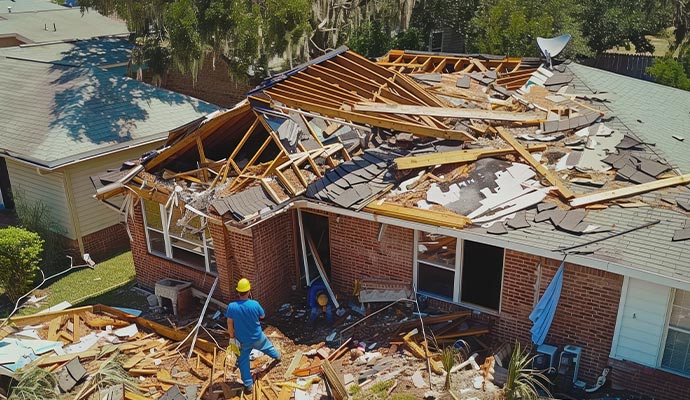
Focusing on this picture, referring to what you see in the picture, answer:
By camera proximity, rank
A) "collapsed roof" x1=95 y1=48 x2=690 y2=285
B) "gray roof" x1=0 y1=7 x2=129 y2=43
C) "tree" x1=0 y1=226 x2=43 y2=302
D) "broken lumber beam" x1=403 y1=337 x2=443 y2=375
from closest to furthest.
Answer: "collapsed roof" x1=95 y1=48 x2=690 y2=285 < "broken lumber beam" x1=403 y1=337 x2=443 y2=375 < "tree" x1=0 y1=226 x2=43 y2=302 < "gray roof" x1=0 y1=7 x2=129 y2=43

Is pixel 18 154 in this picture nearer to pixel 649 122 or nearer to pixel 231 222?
pixel 231 222

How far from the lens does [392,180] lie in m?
11.5

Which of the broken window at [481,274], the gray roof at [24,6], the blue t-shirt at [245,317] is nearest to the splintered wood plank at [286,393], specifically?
the blue t-shirt at [245,317]

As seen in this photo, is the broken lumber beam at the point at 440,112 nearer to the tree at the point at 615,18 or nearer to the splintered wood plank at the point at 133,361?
the splintered wood plank at the point at 133,361

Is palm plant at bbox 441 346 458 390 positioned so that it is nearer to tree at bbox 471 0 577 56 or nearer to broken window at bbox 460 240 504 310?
broken window at bbox 460 240 504 310

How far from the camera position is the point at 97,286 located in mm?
15055

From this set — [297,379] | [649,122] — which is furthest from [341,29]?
[297,379]

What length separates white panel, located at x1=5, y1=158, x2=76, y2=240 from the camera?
15909 mm

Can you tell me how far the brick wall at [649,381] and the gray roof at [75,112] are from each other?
519 inches

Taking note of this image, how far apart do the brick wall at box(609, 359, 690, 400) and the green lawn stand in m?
10.1

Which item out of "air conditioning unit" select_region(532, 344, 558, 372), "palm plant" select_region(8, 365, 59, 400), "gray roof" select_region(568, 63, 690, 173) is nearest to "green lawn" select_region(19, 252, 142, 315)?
"palm plant" select_region(8, 365, 59, 400)

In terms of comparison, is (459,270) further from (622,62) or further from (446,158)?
(622,62)

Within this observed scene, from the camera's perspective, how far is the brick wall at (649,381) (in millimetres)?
9266

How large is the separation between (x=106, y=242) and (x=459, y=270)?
34.5 feet
